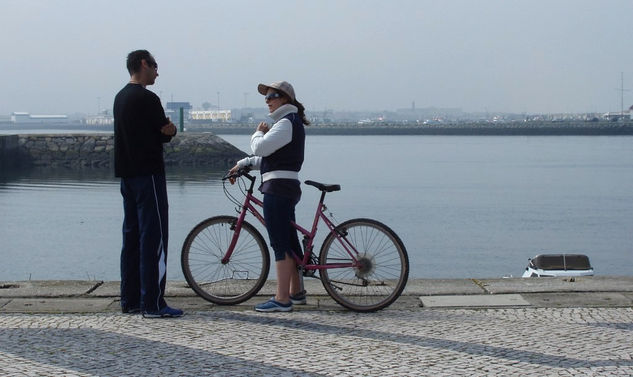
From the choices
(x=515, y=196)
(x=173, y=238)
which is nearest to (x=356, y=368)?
(x=173, y=238)

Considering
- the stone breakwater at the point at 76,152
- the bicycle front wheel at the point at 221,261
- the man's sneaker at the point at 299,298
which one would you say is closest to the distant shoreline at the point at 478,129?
the stone breakwater at the point at 76,152

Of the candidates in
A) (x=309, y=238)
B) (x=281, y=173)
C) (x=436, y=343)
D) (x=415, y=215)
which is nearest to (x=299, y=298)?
(x=309, y=238)

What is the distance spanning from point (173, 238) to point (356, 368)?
64.0 feet

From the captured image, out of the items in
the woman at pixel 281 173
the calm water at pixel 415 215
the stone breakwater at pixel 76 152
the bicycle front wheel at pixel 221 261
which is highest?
the woman at pixel 281 173

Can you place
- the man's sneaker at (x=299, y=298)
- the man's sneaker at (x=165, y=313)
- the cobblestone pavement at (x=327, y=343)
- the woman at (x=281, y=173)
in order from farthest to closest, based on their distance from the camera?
the man's sneaker at (x=299, y=298)
the woman at (x=281, y=173)
the man's sneaker at (x=165, y=313)
the cobblestone pavement at (x=327, y=343)

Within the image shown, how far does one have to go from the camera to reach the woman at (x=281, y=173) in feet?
21.9

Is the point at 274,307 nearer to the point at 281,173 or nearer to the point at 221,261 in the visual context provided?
the point at 221,261

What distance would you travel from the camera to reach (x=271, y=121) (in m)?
7.25

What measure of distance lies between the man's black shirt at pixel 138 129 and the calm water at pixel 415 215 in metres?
10.6

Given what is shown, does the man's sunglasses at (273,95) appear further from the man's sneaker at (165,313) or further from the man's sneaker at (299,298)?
the man's sneaker at (165,313)

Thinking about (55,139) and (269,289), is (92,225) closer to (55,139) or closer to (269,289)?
(269,289)

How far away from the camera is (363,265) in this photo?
674 centimetres

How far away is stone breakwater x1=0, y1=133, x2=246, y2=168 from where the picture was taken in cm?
5891

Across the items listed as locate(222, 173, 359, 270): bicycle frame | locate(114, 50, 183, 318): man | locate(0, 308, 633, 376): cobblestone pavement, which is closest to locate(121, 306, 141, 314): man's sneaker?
locate(114, 50, 183, 318): man
